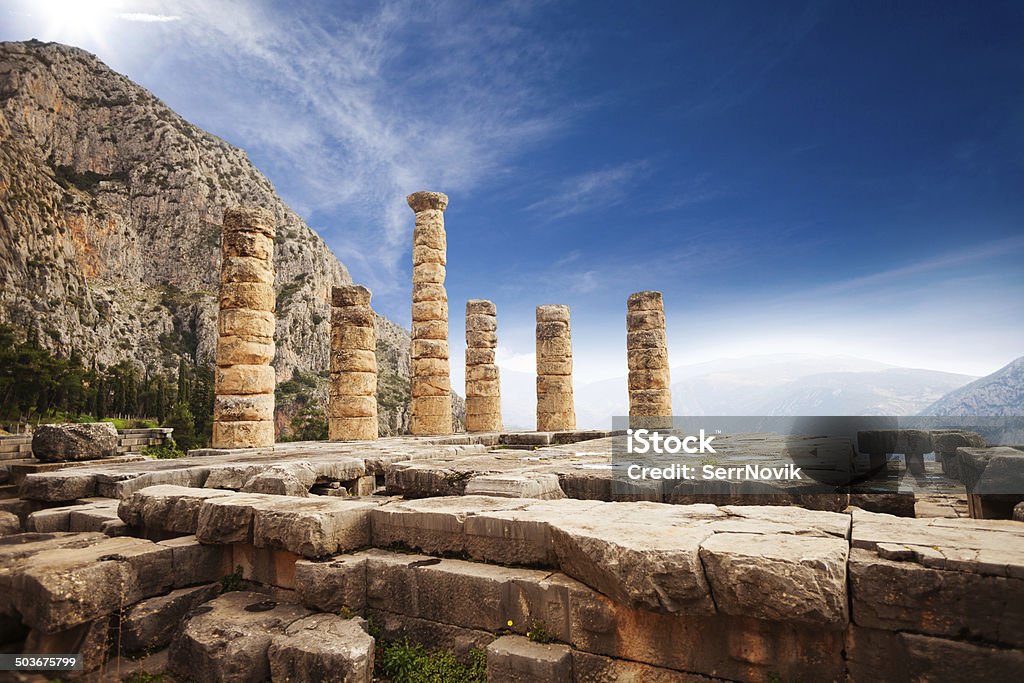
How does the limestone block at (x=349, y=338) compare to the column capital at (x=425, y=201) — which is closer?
the limestone block at (x=349, y=338)

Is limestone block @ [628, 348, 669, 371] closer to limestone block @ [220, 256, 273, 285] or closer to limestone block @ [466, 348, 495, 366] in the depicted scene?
limestone block @ [466, 348, 495, 366]

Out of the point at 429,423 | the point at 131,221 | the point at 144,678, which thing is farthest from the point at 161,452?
the point at 131,221

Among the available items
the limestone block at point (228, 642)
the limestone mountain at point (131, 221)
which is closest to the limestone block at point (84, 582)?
the limestone block at point (228, 642)

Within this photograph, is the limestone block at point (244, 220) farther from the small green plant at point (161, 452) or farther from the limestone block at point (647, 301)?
the limestone block at point (647, 301)

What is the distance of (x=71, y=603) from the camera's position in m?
3.74

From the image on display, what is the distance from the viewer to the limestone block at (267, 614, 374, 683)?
3592 millimetres

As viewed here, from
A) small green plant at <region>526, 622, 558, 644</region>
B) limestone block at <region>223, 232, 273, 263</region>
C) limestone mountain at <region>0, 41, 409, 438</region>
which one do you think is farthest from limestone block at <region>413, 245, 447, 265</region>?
limestone mountain at <region>0, 41, 409, 438</region>

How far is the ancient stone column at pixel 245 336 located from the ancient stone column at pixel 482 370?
772 cm

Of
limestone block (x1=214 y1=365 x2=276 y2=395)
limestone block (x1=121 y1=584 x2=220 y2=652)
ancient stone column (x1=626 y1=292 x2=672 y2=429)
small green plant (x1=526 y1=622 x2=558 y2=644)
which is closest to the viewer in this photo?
small green plant (x1=526 y1=622 x2=558 y2=644)

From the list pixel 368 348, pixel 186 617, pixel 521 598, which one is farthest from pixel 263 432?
pixel 521 598

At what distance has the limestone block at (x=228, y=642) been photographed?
3691 millimetres

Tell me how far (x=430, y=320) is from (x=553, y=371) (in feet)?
14.6

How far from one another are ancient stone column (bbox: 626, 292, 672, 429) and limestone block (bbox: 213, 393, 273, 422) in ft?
34.8

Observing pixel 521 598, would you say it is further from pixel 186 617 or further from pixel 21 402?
pixel 21 402
